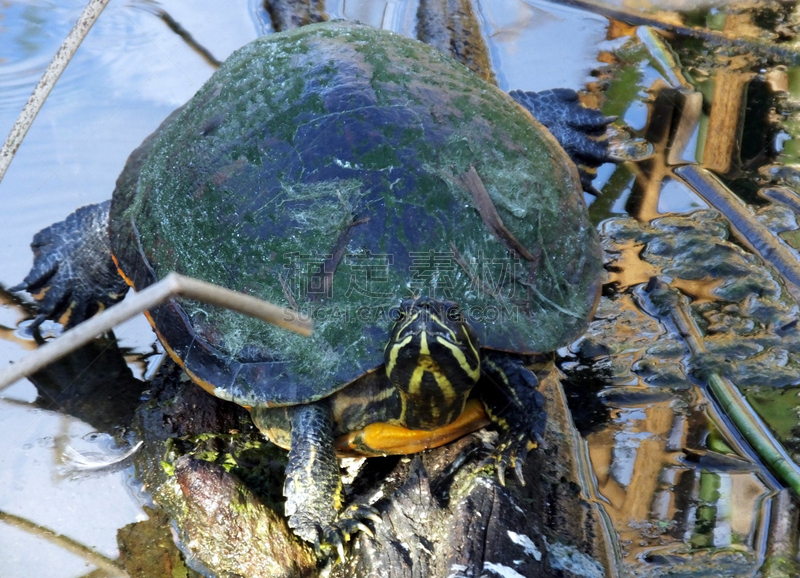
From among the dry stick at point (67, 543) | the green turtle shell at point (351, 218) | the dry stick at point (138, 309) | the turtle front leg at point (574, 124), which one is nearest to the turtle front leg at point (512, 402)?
the green turtle shell at point (351, 218)

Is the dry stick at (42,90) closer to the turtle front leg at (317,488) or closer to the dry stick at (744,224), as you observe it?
the turtle front leg at (317,488)

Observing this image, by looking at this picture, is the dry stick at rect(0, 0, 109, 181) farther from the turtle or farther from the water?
the water

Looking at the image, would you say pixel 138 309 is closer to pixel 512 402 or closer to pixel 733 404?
pixel 512 402

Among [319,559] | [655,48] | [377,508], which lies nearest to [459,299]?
[377,508]

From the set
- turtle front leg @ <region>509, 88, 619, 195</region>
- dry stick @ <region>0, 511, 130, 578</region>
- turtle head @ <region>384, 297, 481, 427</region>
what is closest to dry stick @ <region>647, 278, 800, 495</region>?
turtle head @ <region>384, 297, 481, 427</region>

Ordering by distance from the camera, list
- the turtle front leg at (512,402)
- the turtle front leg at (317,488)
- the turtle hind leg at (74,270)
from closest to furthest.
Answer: the turtle front leg at (317,488) < the turtle front leg at (512,402) < the turtle hind leg at (74,270)

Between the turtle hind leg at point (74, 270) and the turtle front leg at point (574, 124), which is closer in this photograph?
the turtle hind leg at point (74, 270)

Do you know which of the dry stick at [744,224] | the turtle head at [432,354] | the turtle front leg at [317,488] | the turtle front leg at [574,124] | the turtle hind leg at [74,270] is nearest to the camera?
the turtle head at [432,354]
